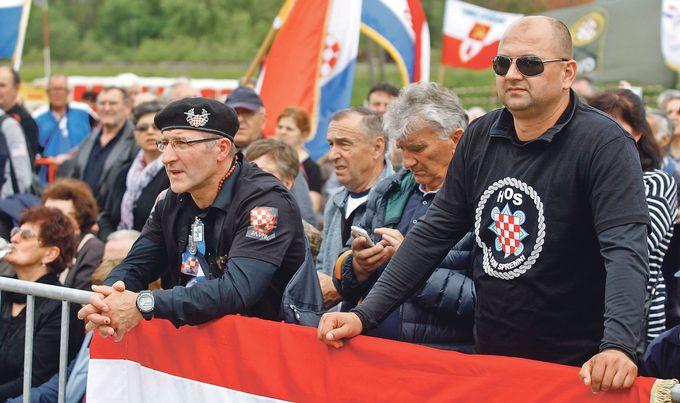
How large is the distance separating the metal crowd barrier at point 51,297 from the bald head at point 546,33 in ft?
6.47

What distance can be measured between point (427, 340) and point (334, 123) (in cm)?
205

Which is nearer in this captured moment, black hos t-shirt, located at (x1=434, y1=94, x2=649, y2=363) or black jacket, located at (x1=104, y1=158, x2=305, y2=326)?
black hos t-shirt, located at (x1=434, y1=94, x2=649, y2=363)

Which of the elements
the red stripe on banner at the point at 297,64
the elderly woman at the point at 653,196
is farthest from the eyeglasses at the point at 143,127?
the elderly woman at the point at 653,196

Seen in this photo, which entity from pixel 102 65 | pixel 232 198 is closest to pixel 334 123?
pixel 232 198

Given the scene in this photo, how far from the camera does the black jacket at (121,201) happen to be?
7.30 meters

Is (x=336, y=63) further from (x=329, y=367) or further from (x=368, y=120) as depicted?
(x=329, y=367)

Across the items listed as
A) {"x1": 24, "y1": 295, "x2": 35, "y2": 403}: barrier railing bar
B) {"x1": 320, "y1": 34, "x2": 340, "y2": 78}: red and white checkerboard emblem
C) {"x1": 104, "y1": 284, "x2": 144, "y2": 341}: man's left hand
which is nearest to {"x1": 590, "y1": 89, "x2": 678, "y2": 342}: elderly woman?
{"x1": 104, "y1": 284, "x2": 144, "y2": 341}: man's left hand

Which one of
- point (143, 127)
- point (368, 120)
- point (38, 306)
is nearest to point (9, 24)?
point (143, 127)

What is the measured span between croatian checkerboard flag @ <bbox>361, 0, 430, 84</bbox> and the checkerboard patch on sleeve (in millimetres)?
5097

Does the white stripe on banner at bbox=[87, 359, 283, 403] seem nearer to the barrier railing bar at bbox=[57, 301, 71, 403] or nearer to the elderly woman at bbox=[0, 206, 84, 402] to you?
the barrier railing bar at bbox=[57, 301, 71, 403]

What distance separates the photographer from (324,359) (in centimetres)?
366

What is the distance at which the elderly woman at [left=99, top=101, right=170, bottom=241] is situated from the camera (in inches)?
289

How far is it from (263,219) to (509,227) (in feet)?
3.99

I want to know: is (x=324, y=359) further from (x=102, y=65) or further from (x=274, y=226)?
(x=102, y=65)
